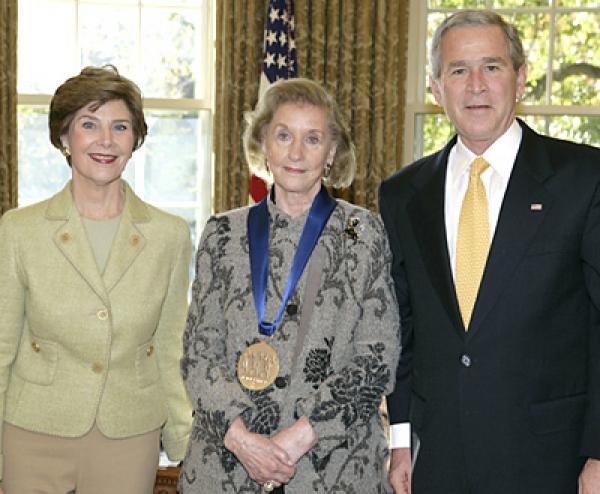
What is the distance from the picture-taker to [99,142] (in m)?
2.70

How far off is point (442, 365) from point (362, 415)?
253mm

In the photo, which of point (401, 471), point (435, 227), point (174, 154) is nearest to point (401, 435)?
point (401, 471)

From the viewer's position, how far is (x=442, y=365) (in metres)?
2.48

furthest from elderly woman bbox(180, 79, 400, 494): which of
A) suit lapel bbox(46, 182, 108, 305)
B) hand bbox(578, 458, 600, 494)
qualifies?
hand bbox(578, 458, 600, 494)

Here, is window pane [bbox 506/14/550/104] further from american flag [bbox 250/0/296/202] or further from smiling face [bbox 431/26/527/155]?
smiling face [bbox 431/26/527/155]

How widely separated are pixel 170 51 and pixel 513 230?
4.17 metres

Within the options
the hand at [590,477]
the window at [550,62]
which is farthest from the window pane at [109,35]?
the hand at [590,477]

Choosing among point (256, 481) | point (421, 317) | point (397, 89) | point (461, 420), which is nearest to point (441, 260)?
point (421, 317)

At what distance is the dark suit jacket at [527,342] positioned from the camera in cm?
235

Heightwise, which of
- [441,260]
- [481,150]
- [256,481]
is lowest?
[256,481]

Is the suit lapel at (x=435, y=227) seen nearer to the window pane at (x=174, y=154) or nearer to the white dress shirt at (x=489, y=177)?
the white dress shirt at (x=489, y=177)

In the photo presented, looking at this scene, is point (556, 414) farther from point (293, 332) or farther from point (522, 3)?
point (522, 3)

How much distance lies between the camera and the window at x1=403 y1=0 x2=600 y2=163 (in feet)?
19.6

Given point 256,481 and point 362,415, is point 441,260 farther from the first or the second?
point 256,481
